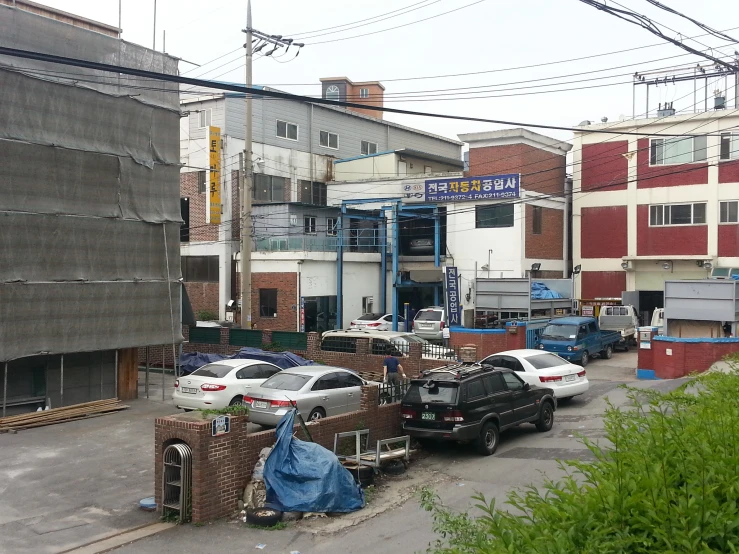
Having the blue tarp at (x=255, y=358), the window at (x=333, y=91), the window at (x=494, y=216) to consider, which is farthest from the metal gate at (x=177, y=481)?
the window at (x=333, y=91)

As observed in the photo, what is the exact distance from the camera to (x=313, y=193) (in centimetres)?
4328

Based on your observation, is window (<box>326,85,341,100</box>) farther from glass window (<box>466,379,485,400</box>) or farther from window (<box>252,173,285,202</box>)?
glass window (<box>466,379,485,400</box>)

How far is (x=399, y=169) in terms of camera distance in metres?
42.4

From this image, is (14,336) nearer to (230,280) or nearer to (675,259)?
(230,280)

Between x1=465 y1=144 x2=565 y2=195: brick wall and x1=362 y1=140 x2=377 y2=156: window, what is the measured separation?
42.8 feet

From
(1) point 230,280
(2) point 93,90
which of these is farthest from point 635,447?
(1) point 230,280

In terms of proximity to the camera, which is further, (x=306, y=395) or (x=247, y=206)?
(x=247, y=206)

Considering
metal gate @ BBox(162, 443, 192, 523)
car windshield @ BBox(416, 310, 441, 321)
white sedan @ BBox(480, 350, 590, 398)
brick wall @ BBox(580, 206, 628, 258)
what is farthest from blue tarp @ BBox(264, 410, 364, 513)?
brick wall @ BBox(580, 206, 628, 258)

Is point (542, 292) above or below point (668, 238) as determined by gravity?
below

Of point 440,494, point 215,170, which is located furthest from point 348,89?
point 440,494

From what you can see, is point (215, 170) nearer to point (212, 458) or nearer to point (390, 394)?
point (390, 394)

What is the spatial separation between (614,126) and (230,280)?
2169 cm

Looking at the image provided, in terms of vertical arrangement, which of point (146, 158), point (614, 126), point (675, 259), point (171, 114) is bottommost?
point (675, 259)

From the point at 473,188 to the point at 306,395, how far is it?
2197cm
